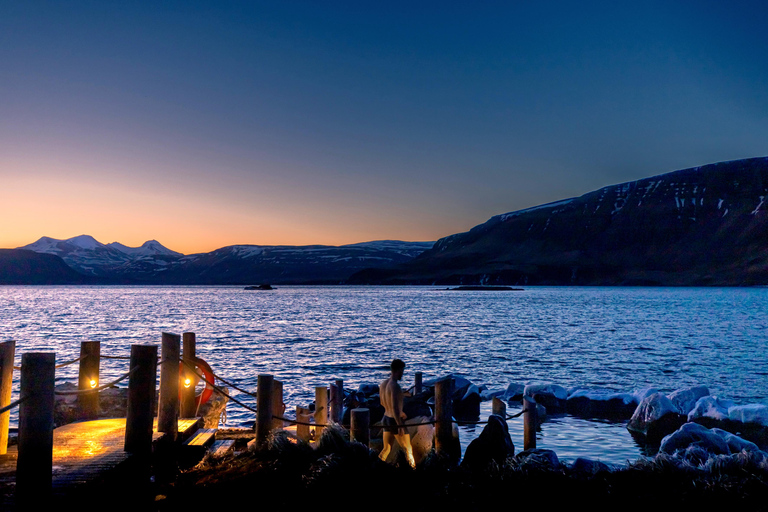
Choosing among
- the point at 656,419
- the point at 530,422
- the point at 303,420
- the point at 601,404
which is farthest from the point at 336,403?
the point at 601,404

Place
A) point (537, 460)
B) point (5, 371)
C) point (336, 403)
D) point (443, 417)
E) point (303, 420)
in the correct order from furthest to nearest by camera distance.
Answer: point (336, 403) < point (303, 420) < point (443, 417) < point (537, 460) < point (5, 371)

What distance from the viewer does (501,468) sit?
9.95 meters

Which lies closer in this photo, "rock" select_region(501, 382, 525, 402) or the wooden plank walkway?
the wooden plank walkway

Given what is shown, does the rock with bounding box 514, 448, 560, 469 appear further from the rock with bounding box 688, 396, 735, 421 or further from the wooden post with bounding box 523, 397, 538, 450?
the rock with bounding box 688, 396, 735, 421

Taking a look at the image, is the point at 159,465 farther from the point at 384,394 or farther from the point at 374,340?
the point at 374,340

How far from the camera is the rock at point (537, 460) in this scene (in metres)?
9.75

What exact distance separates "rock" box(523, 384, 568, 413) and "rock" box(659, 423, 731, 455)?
6.95m

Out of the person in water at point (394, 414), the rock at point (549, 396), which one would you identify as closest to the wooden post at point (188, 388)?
the person in water at point (394, 414)

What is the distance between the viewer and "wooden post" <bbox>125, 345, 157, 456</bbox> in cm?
837

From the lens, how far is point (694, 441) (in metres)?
12.5

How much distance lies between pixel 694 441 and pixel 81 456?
12070 millimetres

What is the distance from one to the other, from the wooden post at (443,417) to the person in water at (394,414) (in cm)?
55

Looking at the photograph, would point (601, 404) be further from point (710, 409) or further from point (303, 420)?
point (303, 420)

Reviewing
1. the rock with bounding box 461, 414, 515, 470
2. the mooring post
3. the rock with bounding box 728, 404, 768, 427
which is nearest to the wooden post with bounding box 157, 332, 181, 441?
the mooring post
